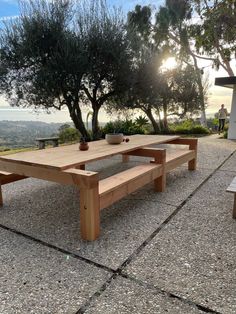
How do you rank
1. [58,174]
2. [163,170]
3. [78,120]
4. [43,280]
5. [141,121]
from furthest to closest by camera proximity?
[141,121] < [78,120] < [163,170] < [58,174] < [43,280]

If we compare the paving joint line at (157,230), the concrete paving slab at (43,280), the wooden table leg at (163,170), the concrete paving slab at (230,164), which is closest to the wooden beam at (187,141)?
the concrete paving slab at (230,164)

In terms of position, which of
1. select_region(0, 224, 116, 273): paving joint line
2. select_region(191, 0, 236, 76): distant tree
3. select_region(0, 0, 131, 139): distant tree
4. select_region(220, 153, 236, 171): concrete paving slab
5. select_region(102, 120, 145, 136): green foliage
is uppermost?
select_region(191, 0, 236, 76): distant tree

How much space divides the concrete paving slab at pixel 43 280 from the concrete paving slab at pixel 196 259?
13.3 inches

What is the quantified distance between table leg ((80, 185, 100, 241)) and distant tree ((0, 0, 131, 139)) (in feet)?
21.6

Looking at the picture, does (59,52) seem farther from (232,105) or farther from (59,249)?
(59,249)

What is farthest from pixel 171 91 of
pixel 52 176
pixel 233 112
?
pixel 52 176

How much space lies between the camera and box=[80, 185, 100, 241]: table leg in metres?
2.15

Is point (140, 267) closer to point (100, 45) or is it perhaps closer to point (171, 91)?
point (100, 45)

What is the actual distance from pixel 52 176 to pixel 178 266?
1.34 m

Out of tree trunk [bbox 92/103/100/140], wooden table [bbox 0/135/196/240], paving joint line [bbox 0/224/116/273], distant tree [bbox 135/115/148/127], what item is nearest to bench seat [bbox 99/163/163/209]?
wooden table [bbox 0/135/196/240]

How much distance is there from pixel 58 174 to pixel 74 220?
0.61 meters

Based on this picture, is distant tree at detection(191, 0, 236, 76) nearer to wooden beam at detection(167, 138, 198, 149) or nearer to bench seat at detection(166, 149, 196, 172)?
→ wooden beam at detection(167, 138, 198, 149)

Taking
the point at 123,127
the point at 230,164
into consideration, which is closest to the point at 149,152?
the point at 230,164

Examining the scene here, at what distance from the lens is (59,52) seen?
7840 mm
